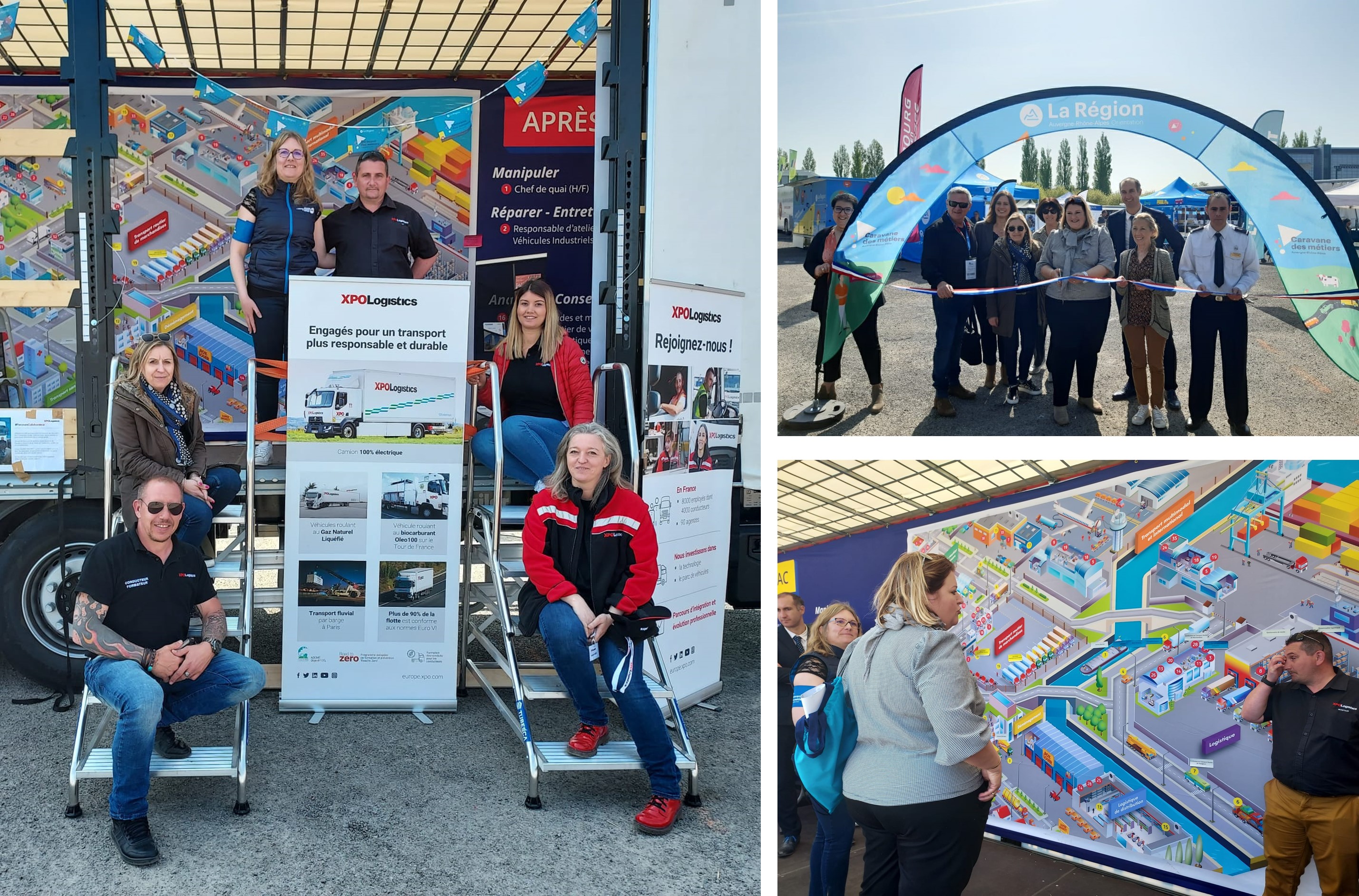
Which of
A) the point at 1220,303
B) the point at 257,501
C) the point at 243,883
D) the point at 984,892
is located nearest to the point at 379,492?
the point at 257,501

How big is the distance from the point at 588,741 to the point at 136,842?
4.50 feet

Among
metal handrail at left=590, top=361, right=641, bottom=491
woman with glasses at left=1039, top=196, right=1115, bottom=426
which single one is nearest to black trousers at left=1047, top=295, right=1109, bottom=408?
woman with glasses at left=1039, top=196, right=1115, bottom=426

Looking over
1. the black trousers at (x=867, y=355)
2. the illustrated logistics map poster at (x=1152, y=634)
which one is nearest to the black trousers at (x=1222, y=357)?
the black trousers at (x=867, y=355)

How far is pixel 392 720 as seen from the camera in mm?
4141

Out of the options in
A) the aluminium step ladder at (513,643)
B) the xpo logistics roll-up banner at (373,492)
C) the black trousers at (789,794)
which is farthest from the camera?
the xpo logistics roll-up banner at (373,492)

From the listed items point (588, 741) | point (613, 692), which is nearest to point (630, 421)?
point (613, 692)

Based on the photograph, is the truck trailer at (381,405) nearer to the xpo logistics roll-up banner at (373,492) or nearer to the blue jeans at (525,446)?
the xpo logistics roll-up banner at (373,492)

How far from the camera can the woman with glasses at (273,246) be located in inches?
184

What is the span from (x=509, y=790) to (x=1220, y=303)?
399 cm

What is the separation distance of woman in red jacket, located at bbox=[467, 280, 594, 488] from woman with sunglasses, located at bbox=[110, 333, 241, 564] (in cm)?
107

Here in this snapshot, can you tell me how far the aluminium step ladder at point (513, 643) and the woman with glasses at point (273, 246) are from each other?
101cm

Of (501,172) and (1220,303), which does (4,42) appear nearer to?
(501,172)

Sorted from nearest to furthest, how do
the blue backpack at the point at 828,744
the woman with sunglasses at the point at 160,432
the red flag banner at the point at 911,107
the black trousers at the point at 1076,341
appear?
the blue backpack at the point at 828,744 → the woman with sunglasses at the point at 160,432 → the black trousers at the point at 1076,341 → the red flag banner at the point at 911,107

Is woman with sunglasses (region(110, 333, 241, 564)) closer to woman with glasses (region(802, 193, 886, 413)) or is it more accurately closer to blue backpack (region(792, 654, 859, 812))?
blue backpack (region(792, 654, 859, 812))
